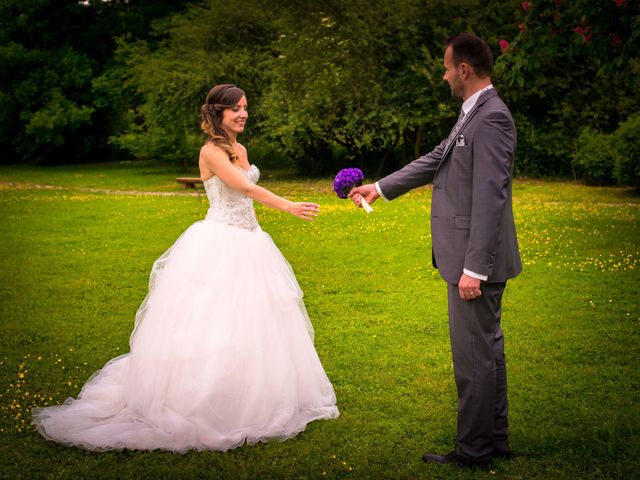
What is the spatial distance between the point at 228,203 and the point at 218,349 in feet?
3.83

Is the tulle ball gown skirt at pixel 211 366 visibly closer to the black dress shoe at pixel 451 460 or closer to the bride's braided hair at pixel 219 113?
the bride's braided hair at pixel 219 113

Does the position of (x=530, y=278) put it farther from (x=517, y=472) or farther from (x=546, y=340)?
(x=517, y=472)

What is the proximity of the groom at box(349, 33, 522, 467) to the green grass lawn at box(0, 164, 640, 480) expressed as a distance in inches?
15.4

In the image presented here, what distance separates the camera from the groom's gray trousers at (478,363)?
14.5 feet

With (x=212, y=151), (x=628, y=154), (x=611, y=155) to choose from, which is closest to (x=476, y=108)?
(x=212, y=151)

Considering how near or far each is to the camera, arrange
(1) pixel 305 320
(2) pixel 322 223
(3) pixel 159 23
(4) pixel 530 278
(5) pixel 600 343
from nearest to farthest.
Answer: (1) pixel 305 320 < (5) pixel 600 343 < (4) pixel 530 278 < (2) pixel 322 223 < (3) pixel 159 23

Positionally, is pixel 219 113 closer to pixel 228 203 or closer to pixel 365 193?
pixel 228 203

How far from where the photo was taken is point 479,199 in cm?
420

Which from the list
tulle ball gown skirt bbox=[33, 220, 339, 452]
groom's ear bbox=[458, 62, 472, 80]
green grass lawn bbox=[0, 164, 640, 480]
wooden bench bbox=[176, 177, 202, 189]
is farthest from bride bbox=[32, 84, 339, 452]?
wooden bench bbox=[176, 177, 202, 189]

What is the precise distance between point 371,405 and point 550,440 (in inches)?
55.5

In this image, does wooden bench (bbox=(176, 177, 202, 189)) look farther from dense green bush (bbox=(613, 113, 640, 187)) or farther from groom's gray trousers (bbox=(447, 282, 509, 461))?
groom's gray trousers (bbox=(447, 282, 509, 461))

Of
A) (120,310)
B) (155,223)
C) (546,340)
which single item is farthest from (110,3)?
(546,340)

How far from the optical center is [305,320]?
18.9 feet

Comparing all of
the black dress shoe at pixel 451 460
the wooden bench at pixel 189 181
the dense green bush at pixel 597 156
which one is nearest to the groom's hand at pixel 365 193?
the black dress shoe at pixel 451 460
